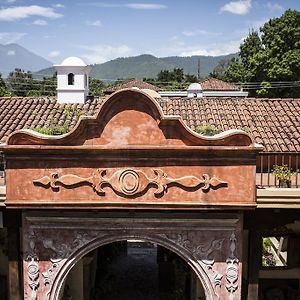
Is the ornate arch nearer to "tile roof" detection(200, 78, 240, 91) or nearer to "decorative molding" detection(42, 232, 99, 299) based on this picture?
"decorative molding" detection(42, 232, 99, 299)

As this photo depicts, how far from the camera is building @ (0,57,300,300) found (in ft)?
28.8

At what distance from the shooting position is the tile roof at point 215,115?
12719 millimetres

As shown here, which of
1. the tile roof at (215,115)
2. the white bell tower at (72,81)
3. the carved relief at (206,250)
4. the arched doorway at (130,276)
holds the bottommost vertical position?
the arched doorway at (130,276)

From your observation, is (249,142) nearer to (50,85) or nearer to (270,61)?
(270,61)

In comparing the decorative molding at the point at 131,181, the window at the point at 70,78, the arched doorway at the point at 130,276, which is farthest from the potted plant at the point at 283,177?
the window at the point at 70,78

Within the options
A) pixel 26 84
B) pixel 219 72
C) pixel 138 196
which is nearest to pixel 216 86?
pixel 138 196

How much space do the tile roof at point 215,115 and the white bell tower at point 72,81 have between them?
479 millimetres

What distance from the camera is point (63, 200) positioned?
8.91m

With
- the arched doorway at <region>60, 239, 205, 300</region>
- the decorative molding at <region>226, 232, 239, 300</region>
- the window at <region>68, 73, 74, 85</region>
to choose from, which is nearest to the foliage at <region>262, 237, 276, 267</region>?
the arched doorway at <region>60, 239, 205, 300</region>

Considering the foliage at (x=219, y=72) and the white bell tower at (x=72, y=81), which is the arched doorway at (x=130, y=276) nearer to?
the white bell tower at (x=72, y=81)

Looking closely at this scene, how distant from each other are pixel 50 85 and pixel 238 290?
68089mm

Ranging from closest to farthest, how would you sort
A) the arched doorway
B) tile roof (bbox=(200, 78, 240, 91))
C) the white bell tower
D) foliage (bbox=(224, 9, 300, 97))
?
1. the arched doorway
2. the white bell tower
3. foliage (bbox=(224, 9, 300, 97))
4. tile roof (bbox=(200, 78, 240, 91))

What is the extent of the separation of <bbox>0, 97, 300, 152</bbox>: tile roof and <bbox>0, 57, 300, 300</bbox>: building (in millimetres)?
3054

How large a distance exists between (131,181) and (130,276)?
24.4 ft
